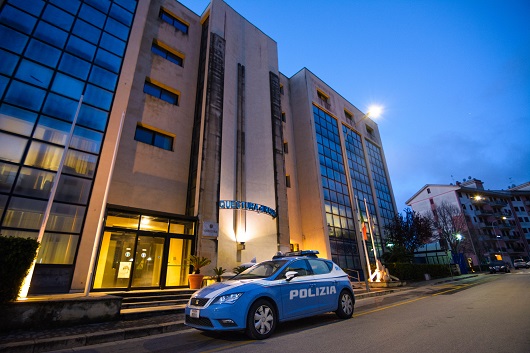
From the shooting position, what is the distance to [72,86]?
12477 mm

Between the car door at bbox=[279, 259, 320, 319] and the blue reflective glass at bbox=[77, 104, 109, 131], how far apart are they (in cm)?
1199

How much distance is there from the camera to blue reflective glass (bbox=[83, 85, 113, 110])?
12.9 metres

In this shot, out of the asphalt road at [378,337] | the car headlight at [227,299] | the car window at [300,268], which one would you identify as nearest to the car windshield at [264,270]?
the car window at [300,268]

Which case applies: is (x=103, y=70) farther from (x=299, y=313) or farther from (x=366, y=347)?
(x=366, y=347)

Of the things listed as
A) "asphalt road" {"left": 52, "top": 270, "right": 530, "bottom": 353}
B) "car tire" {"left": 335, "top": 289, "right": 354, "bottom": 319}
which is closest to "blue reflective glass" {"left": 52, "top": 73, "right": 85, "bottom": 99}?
"asphalt road" {"left": 52, "top": 270, "right": 530, "bottom": 353}

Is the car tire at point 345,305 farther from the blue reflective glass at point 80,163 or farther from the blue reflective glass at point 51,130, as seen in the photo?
the blue reflective glass at point 51,130

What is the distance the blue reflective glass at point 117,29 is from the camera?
49.5ft

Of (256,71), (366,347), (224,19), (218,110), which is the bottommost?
(366,347)

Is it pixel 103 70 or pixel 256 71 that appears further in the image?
pixel 256 71

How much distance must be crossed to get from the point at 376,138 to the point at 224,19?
30.2 m

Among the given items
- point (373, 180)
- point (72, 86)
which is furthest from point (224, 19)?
point (373, 180)

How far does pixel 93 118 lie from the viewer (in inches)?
500

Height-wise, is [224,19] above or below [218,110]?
above

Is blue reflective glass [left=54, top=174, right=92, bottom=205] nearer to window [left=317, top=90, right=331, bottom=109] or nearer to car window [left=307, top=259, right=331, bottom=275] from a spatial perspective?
car window [left=307, top=259, right=331, bottom=275]
